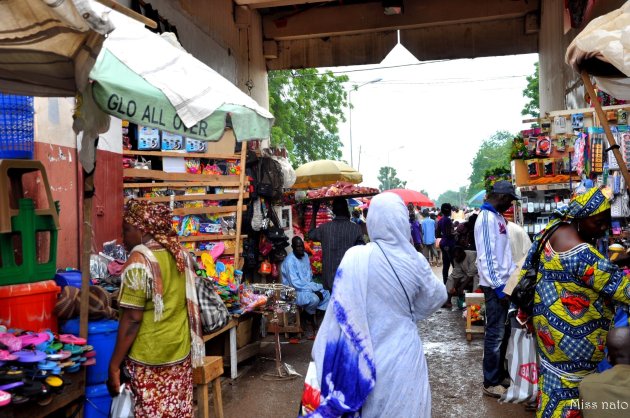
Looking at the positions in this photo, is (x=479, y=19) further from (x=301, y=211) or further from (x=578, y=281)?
(x=578, y=281)

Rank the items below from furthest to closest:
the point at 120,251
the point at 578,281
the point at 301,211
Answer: the point at 301,211
the point at 120,251
the point at 578,281

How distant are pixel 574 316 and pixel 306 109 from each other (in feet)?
89.5

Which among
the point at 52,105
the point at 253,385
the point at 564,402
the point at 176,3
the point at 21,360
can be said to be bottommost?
the point at 253,385

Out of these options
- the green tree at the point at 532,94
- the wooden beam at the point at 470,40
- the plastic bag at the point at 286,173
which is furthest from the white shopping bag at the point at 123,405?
the green tree at the point at 532,94

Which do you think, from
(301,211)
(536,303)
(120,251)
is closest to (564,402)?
(536,303)

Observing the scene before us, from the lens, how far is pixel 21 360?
11.1ft

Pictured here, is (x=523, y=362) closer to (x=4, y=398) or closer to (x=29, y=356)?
(x=29, y=356)

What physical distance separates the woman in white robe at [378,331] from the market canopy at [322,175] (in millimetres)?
11398

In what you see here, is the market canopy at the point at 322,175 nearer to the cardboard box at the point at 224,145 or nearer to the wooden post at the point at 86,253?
the cardboard box at the point at 224,145

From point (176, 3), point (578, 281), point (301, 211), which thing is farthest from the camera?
point (301, 211)

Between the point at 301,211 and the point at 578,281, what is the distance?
9.64 meters

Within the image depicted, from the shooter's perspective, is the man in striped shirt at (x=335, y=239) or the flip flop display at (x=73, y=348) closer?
the flip flop display at (x=73, y=348)

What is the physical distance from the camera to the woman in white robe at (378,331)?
3.06 metres

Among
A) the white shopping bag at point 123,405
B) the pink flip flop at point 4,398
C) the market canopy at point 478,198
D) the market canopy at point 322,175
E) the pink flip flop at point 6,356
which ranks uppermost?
the market canopy at point 322,175
